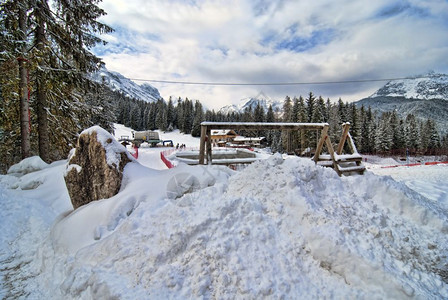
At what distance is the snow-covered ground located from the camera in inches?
105

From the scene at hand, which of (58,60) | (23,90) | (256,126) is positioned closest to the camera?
(256,126)

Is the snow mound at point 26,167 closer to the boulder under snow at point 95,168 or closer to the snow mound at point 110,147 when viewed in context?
the boulder under snow at point 95,168

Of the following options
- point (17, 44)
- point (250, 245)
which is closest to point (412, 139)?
point (250, 245)

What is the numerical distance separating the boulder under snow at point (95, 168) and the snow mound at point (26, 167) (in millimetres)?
5080

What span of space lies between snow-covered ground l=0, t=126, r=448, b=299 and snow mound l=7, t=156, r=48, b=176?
5.64 m

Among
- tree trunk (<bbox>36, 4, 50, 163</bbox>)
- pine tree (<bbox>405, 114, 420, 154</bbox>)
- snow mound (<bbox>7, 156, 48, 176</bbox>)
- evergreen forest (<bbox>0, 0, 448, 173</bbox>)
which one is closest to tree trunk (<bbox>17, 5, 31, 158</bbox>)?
evergreen forest (<bbox>0, 0, 448, 173</bbox>)

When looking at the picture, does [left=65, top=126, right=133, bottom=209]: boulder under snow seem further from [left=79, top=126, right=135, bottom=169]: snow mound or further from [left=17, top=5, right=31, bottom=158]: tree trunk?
[left=17, top=5, right=31, bottom=158]: tree trunk

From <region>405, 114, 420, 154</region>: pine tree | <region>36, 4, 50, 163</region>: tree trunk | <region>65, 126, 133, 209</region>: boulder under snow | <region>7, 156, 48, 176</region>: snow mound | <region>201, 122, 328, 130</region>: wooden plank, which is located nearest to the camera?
<region>65, 126, 133, 209</region>: boulder under snow

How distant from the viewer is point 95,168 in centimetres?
561

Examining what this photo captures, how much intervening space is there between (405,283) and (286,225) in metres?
1.47

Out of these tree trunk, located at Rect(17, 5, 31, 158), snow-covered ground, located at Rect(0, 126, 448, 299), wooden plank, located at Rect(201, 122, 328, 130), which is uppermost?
tree trunk, located at Rect(17, 5, 31, 158)

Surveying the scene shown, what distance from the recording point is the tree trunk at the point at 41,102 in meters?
9.70

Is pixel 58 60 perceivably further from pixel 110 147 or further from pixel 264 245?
pixel 264 245

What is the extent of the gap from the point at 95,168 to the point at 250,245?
15.2ft
